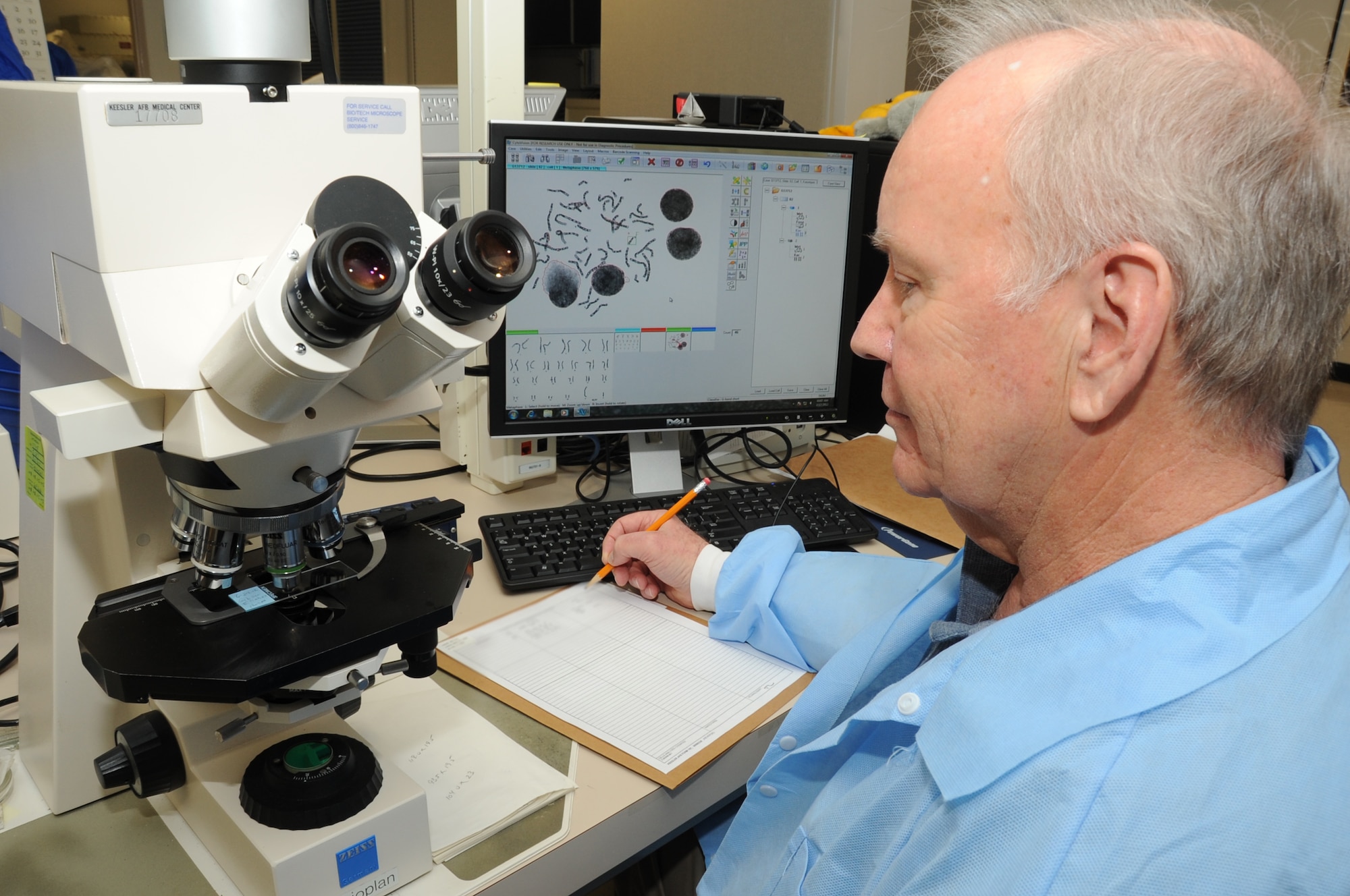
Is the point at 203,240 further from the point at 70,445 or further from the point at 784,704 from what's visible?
the point at 784,704

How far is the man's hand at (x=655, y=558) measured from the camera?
3.88 ft

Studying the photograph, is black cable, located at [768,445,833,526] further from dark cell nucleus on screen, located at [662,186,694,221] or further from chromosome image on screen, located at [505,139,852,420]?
dark cell nucleus on screen, located at [662,186,694,221]

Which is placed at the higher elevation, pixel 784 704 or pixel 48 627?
pixel 48 627

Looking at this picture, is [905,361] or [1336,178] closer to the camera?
[1336,178]

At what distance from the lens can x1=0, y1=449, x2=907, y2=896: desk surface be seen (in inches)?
29.7

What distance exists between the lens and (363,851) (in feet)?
2.34

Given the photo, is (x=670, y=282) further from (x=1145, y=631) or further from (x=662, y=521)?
(x=1145, y=631)

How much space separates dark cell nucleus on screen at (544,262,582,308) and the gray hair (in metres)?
0.77

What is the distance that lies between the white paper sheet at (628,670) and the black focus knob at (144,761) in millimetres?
316

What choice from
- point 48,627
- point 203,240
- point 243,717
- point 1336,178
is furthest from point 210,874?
point 1336,178

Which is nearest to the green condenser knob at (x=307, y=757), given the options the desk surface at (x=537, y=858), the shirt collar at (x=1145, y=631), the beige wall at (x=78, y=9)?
the desk surface at (x=537, y=858)

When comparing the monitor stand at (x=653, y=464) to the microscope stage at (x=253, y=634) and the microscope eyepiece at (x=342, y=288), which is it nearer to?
the microscope stage at (x=253, y=634)

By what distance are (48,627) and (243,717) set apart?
22 cm

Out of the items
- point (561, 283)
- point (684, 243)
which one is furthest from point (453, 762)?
point (684, 243)
